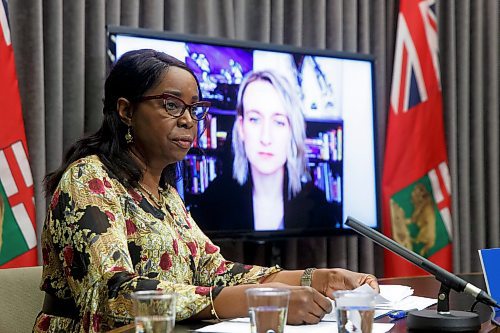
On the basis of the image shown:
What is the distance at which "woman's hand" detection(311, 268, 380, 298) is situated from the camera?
1.84 metres

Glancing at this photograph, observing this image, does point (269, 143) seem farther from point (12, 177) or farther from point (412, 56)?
point (12, 177)

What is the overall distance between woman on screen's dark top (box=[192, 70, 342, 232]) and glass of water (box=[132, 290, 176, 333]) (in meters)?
1.96

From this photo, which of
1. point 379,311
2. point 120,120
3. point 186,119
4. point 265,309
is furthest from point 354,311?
point 120,120

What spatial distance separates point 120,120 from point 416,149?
6.85 feet

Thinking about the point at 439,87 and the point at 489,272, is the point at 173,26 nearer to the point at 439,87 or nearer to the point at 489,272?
the point at 439,87

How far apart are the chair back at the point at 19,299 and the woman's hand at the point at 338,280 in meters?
0.68

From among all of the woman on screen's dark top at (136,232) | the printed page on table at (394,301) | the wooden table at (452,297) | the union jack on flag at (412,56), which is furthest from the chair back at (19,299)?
the union jack on flag at (412,56)

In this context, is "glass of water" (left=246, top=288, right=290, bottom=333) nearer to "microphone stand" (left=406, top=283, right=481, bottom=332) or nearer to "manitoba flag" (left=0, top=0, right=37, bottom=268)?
"microphone stand" (left=406, top=283, right=481, bottom=332)

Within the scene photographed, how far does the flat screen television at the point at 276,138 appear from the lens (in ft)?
10.2

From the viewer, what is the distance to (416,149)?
3809mm

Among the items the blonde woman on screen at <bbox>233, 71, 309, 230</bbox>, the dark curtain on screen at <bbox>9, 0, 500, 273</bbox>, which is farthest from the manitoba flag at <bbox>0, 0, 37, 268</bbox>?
the blonde woman on screen at <bbox>233, 71, 309, 230</bbox>

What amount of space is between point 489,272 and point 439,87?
2.29 meters

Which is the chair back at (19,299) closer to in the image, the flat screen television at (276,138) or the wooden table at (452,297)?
the wooden table at (452,297)

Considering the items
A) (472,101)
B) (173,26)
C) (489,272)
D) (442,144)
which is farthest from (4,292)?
(472,101)
